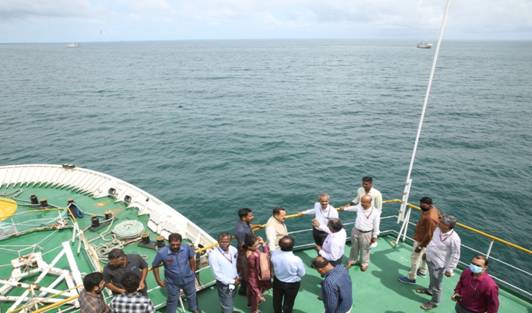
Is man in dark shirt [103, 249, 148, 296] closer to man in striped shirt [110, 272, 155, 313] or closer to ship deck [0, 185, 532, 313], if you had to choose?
man in striped shirt [110, 272, 155, 313]

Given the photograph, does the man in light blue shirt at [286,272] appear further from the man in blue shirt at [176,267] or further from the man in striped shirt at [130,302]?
the man in striped shirt at [130,302]

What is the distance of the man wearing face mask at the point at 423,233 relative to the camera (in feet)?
24.0

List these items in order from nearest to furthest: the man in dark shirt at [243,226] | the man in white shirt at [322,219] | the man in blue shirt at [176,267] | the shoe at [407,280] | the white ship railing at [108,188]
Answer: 1. the man in blue shirt at [176,267]
2. the man in dark shirt at [243,226]
3. the man in white shirt at [322,219]
4. the shoe at [407,280]
5. the white ship railing at [108,188]

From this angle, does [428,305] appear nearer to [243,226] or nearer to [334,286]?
[334,286]

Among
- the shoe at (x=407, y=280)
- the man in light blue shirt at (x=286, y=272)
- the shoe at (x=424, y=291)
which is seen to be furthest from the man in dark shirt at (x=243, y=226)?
the shoe at (x=424, y=291)

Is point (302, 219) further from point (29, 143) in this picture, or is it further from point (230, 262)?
point (29, 143)

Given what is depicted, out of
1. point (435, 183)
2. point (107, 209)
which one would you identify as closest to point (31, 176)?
point (107, 209)

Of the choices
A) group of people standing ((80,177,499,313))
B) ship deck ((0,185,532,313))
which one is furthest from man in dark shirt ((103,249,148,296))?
ship deck ((0,185,532,313))

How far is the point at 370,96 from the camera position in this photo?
2148 inches

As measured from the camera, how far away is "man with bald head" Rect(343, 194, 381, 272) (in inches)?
303

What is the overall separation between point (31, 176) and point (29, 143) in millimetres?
20346

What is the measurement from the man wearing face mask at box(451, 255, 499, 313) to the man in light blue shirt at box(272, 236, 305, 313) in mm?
2838

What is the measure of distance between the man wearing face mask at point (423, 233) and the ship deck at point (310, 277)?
25cm

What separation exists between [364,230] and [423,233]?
52.2 inches
